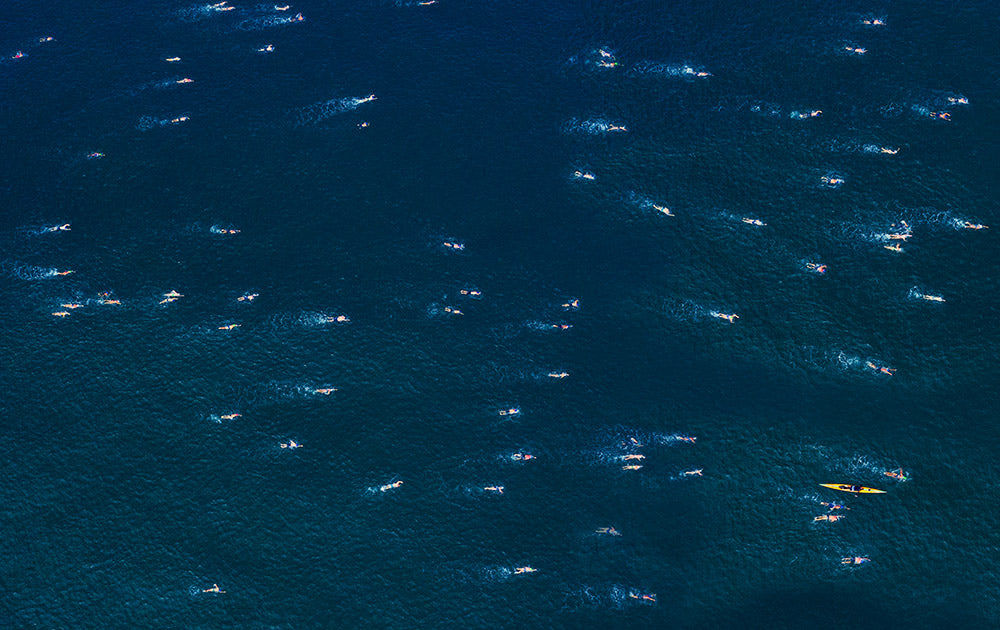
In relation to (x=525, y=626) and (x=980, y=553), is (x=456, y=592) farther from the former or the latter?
(x=980, y=553)

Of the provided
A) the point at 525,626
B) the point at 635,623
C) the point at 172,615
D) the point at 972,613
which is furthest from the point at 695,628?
the point at 172,615

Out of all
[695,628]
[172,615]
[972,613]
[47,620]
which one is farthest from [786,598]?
[47,620]

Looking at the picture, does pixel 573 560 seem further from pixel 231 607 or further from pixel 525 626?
pixel 231 607

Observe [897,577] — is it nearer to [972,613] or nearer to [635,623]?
[972,613]

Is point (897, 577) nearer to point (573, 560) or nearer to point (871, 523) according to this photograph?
point (871, 523)

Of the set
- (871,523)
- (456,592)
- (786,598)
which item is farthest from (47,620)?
(871,523)

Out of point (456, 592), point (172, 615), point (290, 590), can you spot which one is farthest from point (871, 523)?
point (172, 615)
